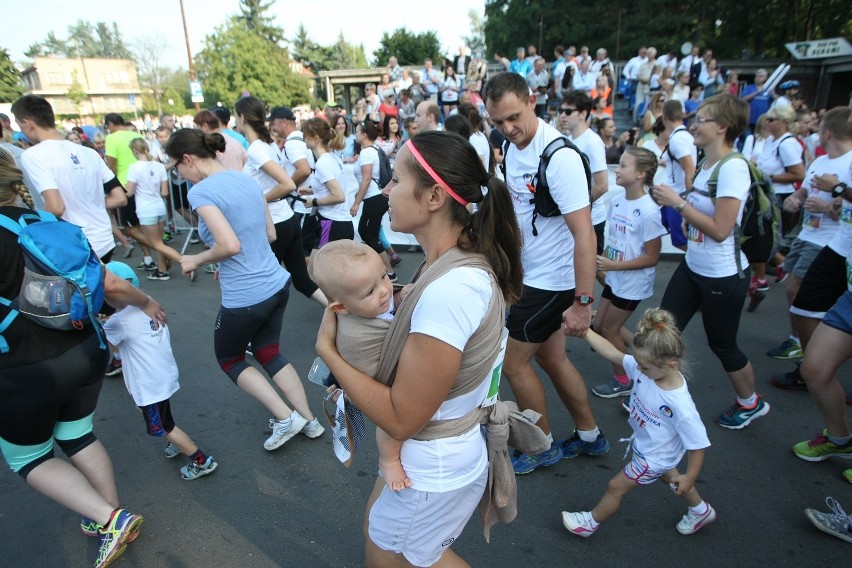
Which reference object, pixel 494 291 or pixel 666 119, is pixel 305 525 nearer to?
pixel 494 291

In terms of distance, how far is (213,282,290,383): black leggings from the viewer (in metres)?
3.15

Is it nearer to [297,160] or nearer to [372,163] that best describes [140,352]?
[297,160]

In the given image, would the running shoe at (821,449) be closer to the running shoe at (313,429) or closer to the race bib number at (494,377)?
the race bib number at (494,377)

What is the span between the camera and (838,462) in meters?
3.10

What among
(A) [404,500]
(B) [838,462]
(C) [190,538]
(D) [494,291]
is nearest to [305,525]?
(C) [190,538]

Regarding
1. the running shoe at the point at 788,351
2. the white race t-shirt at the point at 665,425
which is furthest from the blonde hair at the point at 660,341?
the running shoe at the point at 788,351

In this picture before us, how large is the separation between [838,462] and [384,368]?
3.15m

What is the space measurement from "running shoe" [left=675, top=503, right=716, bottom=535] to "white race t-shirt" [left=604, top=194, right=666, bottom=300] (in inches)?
57.0

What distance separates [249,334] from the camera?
323 cm

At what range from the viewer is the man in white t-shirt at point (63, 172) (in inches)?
152

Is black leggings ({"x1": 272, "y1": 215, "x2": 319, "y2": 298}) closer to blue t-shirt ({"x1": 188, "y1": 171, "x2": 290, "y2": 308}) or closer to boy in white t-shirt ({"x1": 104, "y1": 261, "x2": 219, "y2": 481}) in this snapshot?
blue t-shirt ({"x1": 188, "y1": 171, "x2": 290, "y2": 308})

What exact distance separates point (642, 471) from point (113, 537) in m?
2.47

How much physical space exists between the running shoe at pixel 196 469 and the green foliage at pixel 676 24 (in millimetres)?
27181

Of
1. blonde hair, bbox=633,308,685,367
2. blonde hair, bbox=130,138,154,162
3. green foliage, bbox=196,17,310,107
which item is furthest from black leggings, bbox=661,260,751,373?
green foliage, bbox=196,17,310,107
